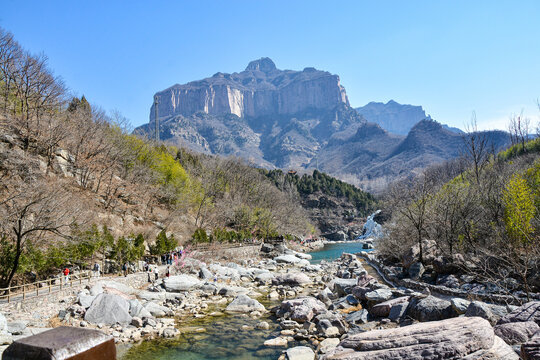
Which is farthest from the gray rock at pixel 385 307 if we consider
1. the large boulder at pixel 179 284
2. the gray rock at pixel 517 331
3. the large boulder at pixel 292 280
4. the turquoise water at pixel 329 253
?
the turquoise water at pixel 329 253

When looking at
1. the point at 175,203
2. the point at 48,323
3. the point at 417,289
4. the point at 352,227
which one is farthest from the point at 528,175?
the point at 352,227

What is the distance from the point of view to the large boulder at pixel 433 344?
6.89m

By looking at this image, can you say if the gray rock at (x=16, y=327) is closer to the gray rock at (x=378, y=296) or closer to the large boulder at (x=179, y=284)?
the large boulder at (x=179, y=284)

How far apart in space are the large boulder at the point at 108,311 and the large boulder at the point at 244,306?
6.30 meters

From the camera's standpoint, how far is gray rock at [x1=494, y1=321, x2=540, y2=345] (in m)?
8.50

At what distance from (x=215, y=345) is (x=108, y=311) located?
656 centimetres

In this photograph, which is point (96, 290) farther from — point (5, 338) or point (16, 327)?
point (5, 338)

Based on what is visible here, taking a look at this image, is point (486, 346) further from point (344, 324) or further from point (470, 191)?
point (470, 191)

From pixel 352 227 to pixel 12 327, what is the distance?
114 meters

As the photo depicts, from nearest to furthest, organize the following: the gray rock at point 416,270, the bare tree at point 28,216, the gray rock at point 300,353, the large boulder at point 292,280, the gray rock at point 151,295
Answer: the gray rock at point 300,353
the bare tree at point 28,216
the gray rock at point 151,295
the gray rock at point 416,270
the large boulder at point 292,280

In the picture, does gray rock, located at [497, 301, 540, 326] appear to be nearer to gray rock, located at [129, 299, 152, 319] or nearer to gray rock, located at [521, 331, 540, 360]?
gray rock, located at [521, 331, 540, 360]

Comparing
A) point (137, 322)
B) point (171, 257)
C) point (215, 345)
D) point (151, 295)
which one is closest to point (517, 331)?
point (215, 345)

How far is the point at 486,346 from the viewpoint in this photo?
698cm

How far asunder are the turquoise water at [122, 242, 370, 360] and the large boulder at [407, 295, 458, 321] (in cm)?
531
